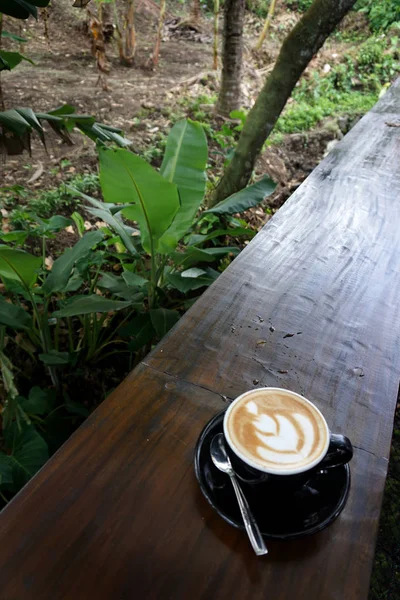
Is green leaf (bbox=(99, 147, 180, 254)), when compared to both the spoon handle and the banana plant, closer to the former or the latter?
the banana plant

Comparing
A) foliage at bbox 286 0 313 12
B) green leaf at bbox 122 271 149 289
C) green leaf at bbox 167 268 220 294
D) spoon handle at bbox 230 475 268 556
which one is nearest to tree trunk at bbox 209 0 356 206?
green leaf at bbox 167 268 220 294

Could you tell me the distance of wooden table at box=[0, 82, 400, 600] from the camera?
63cm

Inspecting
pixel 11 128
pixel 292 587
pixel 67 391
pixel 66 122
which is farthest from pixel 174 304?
pixel 292 587

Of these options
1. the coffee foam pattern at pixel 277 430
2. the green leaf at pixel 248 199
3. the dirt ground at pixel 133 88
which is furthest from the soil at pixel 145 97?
the coffee foam pattern at pixel 277 430

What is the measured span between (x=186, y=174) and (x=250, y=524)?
49.9 inches

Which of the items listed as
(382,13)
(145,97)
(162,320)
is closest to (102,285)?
(162,320)

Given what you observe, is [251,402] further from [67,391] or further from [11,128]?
[67,391]

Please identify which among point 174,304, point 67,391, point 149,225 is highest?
point 149,225

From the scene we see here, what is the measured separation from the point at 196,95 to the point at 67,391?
3810mm

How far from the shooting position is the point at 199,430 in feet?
2.69

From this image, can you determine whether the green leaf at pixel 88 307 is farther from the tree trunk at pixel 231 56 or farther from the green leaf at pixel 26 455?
the tree trunk at pixel 231 56

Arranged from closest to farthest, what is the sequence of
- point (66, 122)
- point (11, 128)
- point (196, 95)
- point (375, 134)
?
1. point (11, 128)
2. point (66, 122)
3. point (375, 134)
4. point (196, 95)

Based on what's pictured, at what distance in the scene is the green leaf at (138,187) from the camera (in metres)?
1.32

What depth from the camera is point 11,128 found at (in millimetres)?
1354
